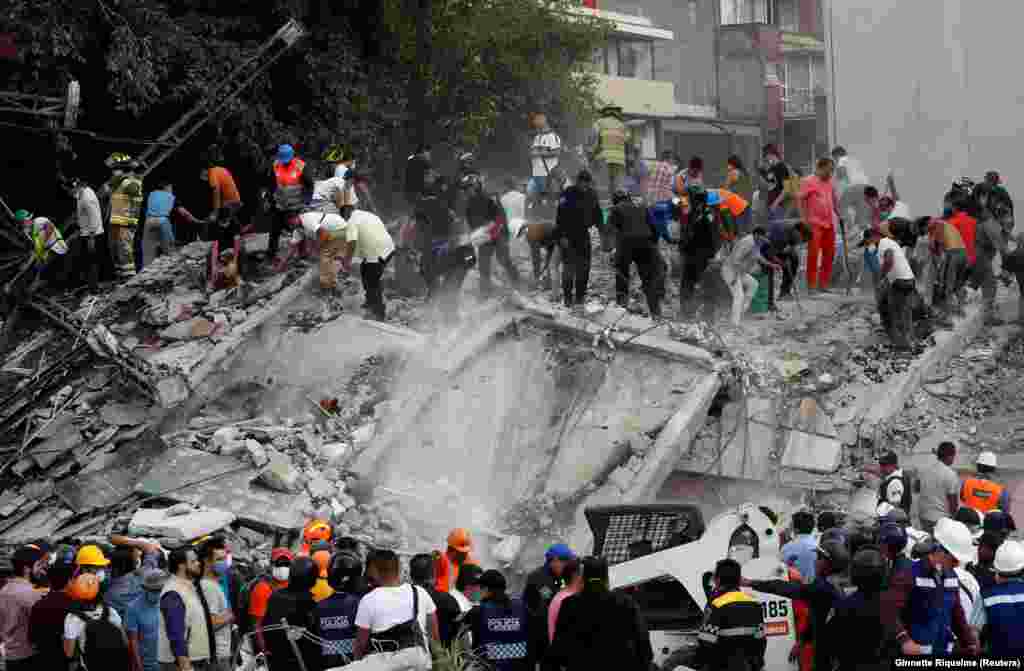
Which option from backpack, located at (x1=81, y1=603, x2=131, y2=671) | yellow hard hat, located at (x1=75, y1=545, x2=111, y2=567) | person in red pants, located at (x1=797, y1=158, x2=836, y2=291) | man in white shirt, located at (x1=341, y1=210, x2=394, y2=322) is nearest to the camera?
backpack, located at (x1=81, y1=603, x2=131, y2=671)

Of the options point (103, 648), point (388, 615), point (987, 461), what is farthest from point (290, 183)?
point (388, 615)

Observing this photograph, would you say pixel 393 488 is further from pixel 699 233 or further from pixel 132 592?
pixel 132 592

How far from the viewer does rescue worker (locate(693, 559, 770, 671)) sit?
325 inches

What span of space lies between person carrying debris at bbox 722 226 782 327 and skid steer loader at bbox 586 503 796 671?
6757mm

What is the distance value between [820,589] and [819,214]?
958 centimetres

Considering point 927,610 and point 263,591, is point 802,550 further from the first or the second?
point 263,591

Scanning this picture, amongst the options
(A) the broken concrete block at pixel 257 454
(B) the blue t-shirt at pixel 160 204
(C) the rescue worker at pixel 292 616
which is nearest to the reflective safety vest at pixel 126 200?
(B) the blue t-shirt at pixel 160 204

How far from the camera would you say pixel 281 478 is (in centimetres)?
1440

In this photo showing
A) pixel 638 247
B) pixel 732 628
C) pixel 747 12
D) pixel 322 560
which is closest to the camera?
pixel 732 628

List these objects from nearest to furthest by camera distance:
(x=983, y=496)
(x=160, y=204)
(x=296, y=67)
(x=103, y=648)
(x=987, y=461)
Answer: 1. (x=103, y=648)
2. (x=983, y=496)
3. (x=987, y=461)
4. (x=160, y=204)
5. (x=296, y=67)

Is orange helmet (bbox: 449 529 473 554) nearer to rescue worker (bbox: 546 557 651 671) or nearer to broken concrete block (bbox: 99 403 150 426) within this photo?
rescue worker (bbox: 546 557 651 671)

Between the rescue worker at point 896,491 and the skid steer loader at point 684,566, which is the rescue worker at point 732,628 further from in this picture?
the rescue worker at point 896,491

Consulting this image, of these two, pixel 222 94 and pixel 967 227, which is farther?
pixel 222 94

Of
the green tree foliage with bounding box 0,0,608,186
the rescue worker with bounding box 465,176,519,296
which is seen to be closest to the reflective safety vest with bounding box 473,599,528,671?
the rescue worker with bounding box 465,176,519,296
